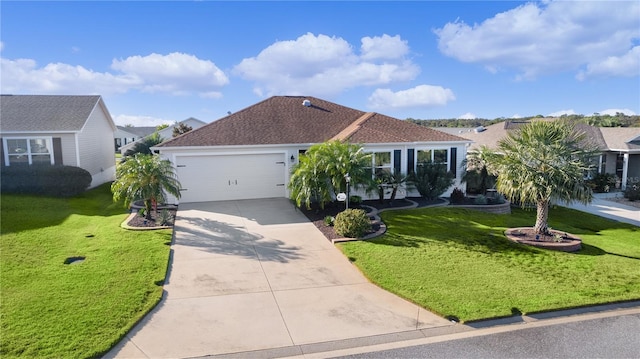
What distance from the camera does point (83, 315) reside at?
6934 mm

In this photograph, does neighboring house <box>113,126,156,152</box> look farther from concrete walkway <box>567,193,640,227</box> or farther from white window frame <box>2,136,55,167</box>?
concrete walkway <box>567,193,640,227</box>

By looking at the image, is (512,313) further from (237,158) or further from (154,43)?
(154,43)

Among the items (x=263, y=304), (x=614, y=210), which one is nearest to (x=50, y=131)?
(x=263, y=304)

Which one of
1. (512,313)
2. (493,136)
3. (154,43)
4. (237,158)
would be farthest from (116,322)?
(493,136)

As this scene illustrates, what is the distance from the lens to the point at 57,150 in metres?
20.0

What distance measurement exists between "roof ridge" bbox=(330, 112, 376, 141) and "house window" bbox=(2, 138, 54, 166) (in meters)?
14.2

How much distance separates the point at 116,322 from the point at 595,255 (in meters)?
11.9

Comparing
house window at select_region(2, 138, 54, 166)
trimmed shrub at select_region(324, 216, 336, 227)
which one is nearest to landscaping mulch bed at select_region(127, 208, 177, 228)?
trimmed shrub at select_region(324, 216, 336, 227)

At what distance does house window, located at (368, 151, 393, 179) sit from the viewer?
17.1 m

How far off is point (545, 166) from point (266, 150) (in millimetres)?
11154

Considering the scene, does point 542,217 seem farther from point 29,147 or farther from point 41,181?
point 29,147

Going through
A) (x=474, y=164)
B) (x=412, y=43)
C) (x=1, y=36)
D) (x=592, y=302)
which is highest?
(x=412, y=43)

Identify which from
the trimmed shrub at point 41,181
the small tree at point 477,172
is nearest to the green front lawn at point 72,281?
the trimmed shrub at point 41,181

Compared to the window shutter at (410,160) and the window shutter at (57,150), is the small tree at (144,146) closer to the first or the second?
the window shutter at (57,150)
